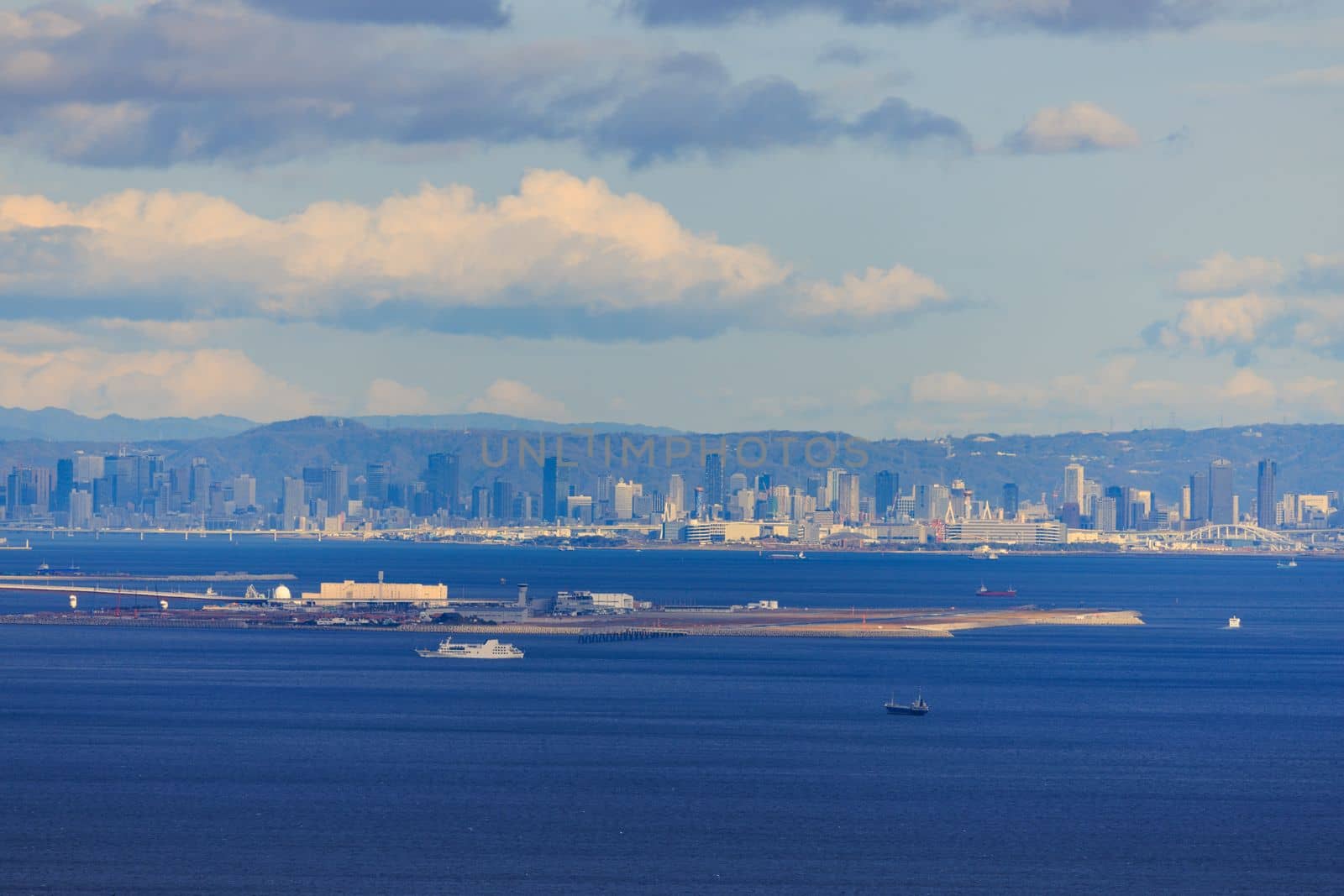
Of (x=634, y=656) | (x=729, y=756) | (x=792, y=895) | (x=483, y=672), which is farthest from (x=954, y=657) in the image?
(x=792, y=895)

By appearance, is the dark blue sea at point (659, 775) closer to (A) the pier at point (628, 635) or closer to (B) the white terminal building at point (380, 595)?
(A) the pier at point (628, 635)

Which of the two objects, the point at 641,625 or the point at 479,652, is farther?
the point at 641,625

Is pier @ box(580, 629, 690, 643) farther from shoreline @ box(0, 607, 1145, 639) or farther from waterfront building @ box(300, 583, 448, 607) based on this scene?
waterfront building @ box(300, 583, 448, 607)

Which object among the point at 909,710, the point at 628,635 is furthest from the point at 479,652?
the point at 909,710

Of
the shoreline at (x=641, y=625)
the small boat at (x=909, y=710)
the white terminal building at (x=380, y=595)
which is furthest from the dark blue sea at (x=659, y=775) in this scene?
the white terminal building at (x=380, y=595)

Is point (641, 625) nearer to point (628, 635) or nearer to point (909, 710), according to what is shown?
point (628, 635)
